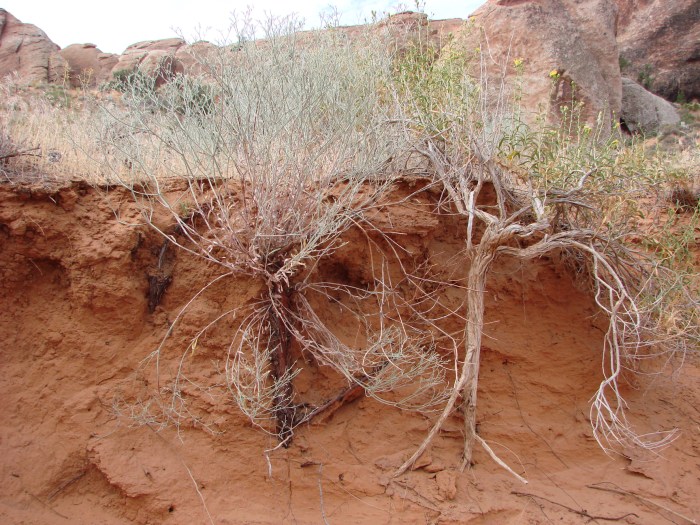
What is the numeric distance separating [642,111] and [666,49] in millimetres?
6629

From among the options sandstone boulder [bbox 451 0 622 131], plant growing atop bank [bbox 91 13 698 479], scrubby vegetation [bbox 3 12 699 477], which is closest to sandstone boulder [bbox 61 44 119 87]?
sandstone boulder [bbox 451 0 622 131]

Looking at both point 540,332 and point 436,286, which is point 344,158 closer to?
point 436,286

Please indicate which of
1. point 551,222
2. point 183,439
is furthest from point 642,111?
point 183,439

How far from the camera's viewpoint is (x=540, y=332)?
179 inches

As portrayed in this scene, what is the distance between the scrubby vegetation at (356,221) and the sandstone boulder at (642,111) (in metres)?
8.03

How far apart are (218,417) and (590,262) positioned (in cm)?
320

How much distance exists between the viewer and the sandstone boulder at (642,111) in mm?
11664

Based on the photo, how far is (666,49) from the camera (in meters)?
17.0

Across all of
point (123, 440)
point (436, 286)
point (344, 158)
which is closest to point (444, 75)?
point (344, 158)

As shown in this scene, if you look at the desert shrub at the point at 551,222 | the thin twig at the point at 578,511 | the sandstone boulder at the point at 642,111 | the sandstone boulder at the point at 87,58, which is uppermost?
the sandstone boulder at the point at 87,58

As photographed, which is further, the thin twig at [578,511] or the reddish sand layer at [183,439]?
the thin twig at [578,511]

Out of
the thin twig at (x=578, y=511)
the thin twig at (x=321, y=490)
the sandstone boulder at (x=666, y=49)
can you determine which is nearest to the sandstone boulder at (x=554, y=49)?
the thin twig at (x=578, y=511)

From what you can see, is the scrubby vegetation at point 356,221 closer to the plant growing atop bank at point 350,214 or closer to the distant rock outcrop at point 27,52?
the plant growing atop bank at point 350,214

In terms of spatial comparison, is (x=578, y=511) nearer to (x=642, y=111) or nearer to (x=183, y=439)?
(x=183, y=439)
